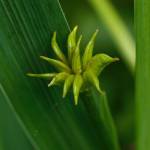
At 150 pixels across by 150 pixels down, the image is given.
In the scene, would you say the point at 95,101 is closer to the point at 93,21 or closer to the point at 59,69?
the point at 59,69

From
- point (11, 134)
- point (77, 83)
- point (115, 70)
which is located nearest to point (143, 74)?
point (77, 83)

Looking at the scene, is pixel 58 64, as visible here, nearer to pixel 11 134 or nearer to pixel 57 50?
pixel 57 50

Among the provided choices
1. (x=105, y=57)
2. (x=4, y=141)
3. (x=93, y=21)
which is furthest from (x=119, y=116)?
(x=105, y=57)

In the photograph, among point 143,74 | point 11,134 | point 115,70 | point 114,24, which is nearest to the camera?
point 143,74

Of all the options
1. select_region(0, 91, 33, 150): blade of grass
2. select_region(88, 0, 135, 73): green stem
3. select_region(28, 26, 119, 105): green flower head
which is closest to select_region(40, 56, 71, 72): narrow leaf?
select_region(28, 26, 119, 105): green flower head

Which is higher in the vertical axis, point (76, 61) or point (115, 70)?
point (76, 61)

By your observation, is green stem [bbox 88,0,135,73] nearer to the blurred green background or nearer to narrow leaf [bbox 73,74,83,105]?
the blurred green background
